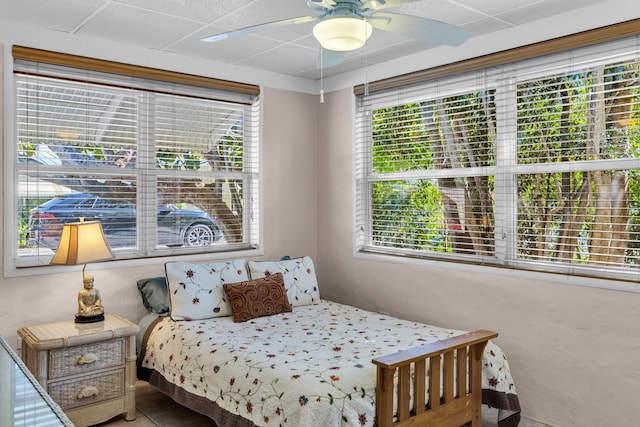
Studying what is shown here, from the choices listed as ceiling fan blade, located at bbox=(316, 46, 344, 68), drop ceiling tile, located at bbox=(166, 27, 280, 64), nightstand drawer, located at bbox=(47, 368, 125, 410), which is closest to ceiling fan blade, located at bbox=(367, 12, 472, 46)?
ceiling fan blade, located at bbox=(316, 46, 344, 68)

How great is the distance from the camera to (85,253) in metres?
2.95

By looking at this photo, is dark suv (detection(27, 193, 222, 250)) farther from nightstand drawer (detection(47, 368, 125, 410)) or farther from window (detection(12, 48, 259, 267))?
nightstand drawer (detection(47, 368, 125, 410))

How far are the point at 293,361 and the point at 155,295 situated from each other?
4.52ft

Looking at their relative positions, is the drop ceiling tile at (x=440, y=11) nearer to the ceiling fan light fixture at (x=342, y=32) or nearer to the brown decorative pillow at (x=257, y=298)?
the ceiling fan light fixture at (x=342, y=32)

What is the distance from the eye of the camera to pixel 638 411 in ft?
8.45

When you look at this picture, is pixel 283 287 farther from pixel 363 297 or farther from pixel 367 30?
pixel 367 30

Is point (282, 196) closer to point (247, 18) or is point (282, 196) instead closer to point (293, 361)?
point (247, 18)

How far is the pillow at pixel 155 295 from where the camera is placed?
11.2 feet

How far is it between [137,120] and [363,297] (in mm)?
2182

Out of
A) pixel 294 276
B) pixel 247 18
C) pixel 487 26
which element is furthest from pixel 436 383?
pixel 247 18

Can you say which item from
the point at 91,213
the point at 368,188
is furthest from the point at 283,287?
the point at 91,213

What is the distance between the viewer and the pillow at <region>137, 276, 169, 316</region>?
11.2 feet

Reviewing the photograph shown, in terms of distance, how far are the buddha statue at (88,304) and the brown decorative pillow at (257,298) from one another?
0.79 meters

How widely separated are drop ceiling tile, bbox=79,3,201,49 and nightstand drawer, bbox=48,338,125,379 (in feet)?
6.17
